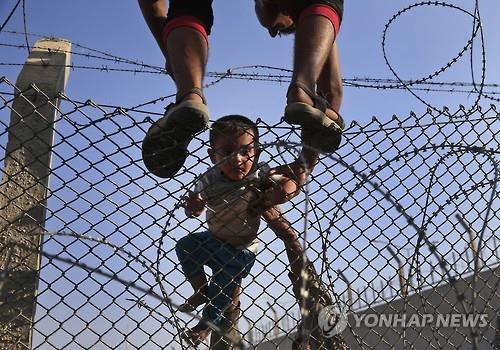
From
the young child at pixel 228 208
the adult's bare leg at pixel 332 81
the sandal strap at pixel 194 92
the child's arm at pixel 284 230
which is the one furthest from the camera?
the adult's bare leg at pixel 332 81

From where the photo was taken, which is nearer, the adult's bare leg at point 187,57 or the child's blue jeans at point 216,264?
the adult's bare leg at point 187,57

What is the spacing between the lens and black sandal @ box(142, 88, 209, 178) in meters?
2.01

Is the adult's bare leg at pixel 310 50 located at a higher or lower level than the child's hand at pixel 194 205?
higher

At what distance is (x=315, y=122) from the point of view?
2.10m

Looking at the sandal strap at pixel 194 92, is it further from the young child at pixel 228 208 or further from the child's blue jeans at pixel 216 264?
the child's blue jeans at pixel 216 264

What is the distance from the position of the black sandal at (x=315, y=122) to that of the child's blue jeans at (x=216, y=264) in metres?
0.54

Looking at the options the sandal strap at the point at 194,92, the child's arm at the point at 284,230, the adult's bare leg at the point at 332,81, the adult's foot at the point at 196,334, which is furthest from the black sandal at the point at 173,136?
the adult's bare leg at the point at 332,81

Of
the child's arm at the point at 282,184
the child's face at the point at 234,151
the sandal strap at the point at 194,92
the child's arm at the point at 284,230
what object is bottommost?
the child's arm at the point at 284,230

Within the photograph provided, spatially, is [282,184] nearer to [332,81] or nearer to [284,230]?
[284,230]

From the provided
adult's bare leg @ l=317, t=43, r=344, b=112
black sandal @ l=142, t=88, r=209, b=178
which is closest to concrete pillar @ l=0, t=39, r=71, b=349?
black sandal @ l=142, t=88, r=209, b=178

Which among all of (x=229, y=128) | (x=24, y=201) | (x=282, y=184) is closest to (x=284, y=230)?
(x=282, y=184)

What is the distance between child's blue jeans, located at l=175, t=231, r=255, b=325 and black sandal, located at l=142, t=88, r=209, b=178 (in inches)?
13.8

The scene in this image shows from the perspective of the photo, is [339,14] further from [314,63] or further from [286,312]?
→ [286,312]

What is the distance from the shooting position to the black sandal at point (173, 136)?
79.1 inches
